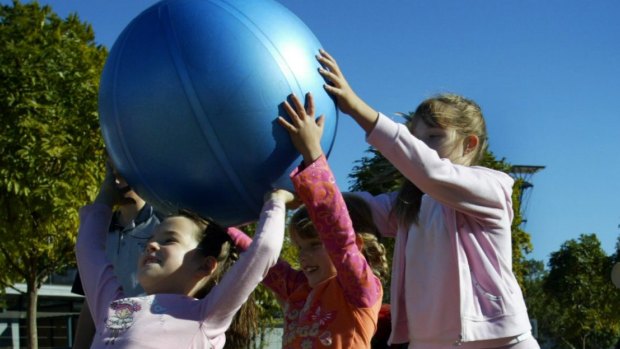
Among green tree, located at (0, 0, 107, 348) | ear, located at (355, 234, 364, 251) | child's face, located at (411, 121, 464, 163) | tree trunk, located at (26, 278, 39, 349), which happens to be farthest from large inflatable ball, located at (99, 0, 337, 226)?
tree trunk, located at (26, 278, 39, 349)

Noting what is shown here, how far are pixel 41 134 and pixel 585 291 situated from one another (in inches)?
1566

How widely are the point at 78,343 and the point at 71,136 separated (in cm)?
889

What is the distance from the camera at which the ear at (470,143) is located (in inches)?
148

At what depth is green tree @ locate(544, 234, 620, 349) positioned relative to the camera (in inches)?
1791

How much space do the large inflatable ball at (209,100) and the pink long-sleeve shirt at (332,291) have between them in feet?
0.51

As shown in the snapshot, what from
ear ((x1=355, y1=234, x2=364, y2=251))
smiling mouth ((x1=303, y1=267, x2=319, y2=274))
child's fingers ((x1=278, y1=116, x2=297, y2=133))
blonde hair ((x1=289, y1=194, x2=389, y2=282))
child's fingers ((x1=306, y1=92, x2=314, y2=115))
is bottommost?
smiling mouth ((x1=303, y1=267, x2=319, y2=274))

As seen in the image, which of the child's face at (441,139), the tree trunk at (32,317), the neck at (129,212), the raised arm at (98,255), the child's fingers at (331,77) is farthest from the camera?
the tree trunk at (32,317)

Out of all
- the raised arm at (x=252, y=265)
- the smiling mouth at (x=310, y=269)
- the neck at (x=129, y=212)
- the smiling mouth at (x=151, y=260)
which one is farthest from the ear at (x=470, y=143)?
the neck at (x=129, y=212)

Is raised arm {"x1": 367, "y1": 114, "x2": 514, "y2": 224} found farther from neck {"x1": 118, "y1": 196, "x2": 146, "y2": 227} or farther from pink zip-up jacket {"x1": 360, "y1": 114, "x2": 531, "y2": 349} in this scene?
neck {"x1": 118, "y1": 196, "x2": 146, "y2": 227}

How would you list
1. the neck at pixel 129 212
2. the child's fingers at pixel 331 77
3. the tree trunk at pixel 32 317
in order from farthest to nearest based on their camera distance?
the tree trunk at pixel 32 317, the neck at pixel 129 212, the child's fingers at pixel 331 77

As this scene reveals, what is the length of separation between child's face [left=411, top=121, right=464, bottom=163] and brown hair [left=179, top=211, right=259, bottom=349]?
928 millimetres

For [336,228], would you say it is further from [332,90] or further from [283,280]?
[283,280]

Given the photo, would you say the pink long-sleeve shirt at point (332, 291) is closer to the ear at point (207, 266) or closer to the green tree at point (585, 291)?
the ear at point (207, 266)

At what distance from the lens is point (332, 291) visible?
3.84 meters
